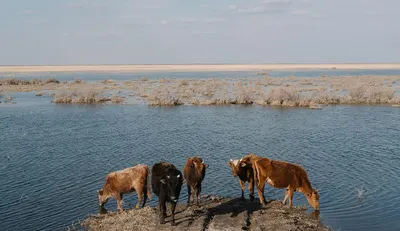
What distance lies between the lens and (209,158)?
19.3 metres

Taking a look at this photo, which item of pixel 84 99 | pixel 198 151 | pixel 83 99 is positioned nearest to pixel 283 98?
pixel 84 99

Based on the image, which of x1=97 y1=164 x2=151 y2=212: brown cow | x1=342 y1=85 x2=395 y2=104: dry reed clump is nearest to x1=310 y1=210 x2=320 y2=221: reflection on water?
x1=97 y1=164 x2=151 y2=212: brown cow

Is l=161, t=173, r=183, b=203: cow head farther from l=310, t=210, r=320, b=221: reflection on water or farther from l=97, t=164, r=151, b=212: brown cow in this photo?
l=310, t=210, r=320, b=221: reflection on water

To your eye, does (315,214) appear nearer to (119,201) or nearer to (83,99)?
(119,201)

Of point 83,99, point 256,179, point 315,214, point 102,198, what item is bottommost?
point 315,214

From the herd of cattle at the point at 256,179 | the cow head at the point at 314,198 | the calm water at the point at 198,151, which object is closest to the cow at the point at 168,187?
the herd of cattle at the point at 256,179

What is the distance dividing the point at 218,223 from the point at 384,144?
47.2 feet

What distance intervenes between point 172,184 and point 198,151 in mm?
10050

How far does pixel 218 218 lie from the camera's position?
1121 cm

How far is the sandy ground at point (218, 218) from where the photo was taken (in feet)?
35.1

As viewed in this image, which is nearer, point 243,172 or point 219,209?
point 219,209

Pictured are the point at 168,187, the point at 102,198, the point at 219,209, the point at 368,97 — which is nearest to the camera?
the point at 168,187

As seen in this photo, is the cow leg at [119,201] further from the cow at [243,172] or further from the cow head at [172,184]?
the cow at [243,172]

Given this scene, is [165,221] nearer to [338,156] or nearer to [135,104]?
[338,156]
